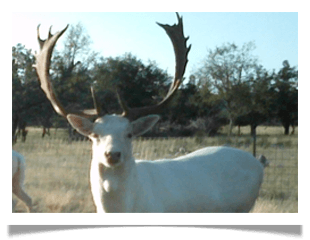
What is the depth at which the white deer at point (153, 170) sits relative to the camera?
310 centimetres

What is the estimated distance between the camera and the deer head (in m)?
2.98

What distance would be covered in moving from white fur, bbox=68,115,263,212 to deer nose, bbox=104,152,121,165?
26mm

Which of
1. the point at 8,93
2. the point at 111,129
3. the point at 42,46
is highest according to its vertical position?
the point at 42,46

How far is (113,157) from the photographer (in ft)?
9.59

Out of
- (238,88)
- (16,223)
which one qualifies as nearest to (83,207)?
(16,223)

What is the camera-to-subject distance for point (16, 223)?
377cm

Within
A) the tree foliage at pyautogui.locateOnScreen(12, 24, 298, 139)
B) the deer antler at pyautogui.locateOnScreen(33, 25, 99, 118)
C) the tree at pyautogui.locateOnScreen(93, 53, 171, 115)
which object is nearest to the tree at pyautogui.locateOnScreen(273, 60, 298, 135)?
the tree foliage at pyautogui.locateOnScreen(12, 24, 298, 139)

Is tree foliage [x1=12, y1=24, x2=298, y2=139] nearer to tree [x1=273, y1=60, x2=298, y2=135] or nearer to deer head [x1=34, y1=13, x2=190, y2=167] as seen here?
tree [x1=273, y1=60, x2=298, y2=135]

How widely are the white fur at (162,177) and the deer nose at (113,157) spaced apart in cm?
3

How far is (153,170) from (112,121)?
74 cm

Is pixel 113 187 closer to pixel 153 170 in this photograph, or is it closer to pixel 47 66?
pixel 153 170

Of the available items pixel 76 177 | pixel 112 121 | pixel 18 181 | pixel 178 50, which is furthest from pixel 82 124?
pixel 76 177
